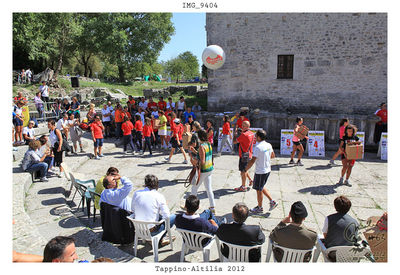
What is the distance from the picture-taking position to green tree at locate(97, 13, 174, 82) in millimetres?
29562

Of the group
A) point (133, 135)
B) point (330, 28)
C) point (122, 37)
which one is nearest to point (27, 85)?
point (122, 37)

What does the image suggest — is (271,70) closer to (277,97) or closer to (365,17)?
(277,97)

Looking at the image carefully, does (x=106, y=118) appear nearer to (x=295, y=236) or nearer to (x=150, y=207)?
(x=150, y=207)

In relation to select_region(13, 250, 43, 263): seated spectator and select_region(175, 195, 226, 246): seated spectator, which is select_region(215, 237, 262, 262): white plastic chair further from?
select_region(13, 250, 43, 263): seated spectator

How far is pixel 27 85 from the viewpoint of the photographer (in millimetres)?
21656

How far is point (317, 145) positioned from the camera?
388 inches

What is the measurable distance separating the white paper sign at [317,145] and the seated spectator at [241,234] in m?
7.29

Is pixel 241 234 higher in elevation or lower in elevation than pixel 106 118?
lower

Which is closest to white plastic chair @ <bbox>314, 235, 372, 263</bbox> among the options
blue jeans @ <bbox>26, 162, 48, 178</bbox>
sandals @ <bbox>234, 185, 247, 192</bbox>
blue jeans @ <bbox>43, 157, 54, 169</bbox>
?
sandals @ <bbox>234, 185, 247, 192</bbox>

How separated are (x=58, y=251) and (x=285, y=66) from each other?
12.2 meters

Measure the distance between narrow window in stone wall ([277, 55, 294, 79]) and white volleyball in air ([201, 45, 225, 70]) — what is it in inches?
111

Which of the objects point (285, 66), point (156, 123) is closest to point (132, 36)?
point (285, 66)

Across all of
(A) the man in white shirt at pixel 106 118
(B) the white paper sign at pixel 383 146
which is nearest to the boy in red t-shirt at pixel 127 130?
(A) the man in white shirt at pixel 106 118

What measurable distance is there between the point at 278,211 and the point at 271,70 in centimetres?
863
